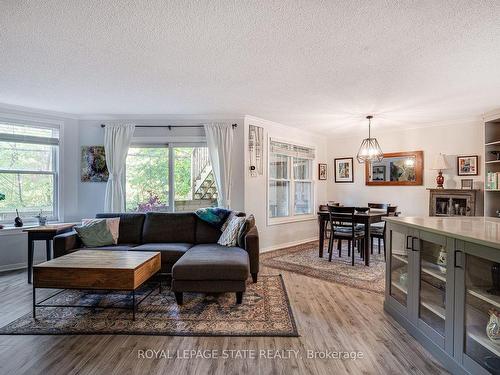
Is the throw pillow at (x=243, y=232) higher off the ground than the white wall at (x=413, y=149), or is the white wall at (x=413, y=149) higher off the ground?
the white wall at (x=413, y=149)

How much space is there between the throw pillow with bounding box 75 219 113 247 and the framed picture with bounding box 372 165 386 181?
494 centimetres

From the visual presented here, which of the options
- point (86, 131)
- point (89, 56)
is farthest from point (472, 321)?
point (86, 131)

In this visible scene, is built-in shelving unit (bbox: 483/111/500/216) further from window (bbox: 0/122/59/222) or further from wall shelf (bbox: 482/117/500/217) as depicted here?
window (bbox: 0/122/59/222)

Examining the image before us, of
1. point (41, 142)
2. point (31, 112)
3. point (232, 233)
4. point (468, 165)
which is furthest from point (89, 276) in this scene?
point (468, 165)

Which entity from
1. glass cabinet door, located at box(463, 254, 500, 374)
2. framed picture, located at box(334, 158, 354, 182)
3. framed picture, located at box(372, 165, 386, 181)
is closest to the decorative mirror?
framed picture, located at box(372, 165, 386, 181)

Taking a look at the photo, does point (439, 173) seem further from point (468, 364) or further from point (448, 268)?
point (468, 364)

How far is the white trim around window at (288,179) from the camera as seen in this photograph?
4.96 metres

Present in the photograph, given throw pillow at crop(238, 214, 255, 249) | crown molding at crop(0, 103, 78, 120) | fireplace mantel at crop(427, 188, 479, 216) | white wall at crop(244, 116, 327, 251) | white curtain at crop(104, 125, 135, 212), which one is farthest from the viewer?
white wall at crop(244, 116, 327, 251)

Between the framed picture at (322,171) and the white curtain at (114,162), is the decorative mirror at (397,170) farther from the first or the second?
the white curtain at (114,162)

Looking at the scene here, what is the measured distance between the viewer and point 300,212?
558cm

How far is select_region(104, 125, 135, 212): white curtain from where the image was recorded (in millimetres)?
4289

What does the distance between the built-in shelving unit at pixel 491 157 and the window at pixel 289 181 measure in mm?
2861

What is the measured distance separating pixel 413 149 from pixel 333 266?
290 centimetres

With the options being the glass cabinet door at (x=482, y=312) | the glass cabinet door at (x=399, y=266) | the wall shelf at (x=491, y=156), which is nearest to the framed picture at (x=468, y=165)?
the wall shelf at (x=491, y=156)
